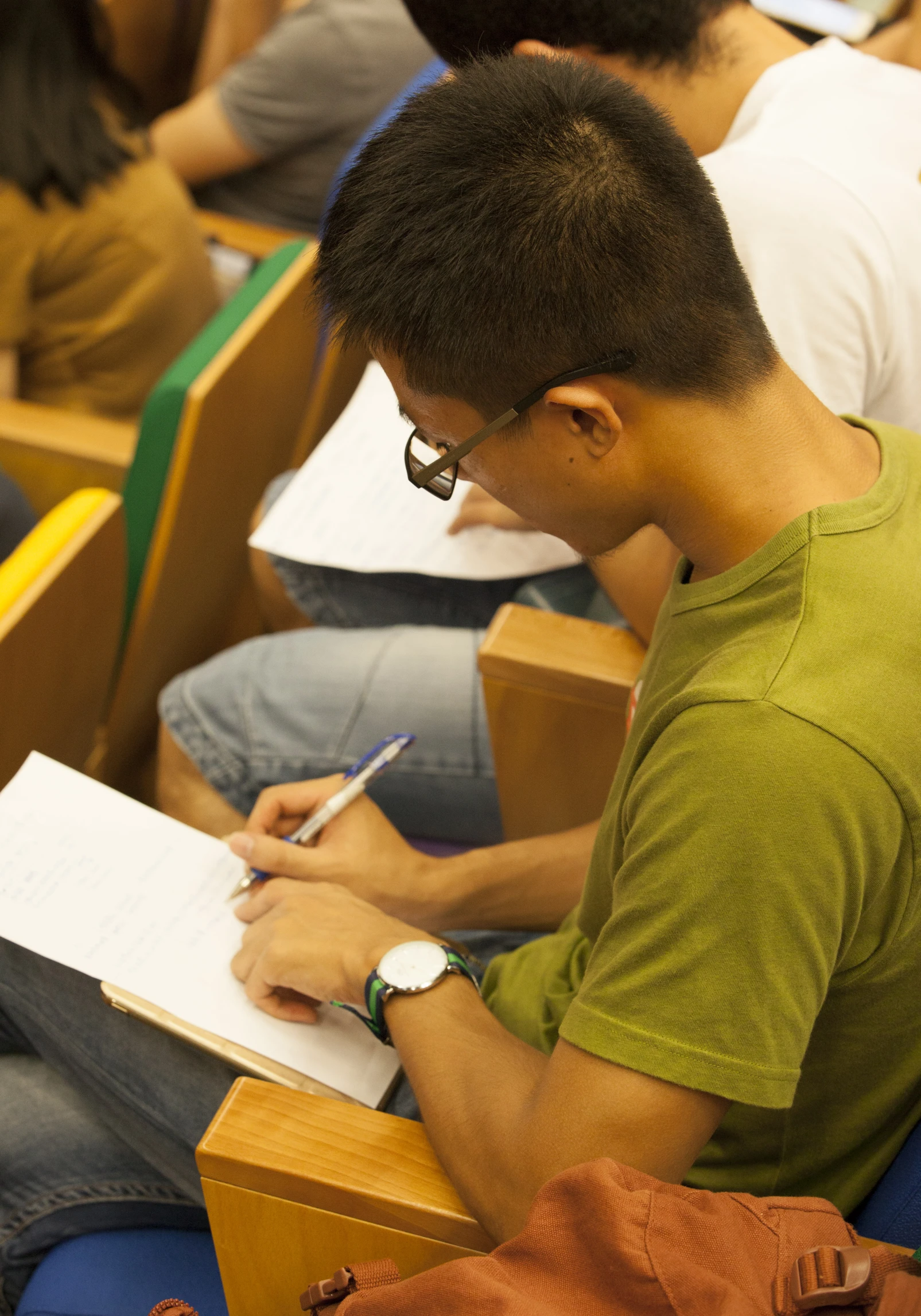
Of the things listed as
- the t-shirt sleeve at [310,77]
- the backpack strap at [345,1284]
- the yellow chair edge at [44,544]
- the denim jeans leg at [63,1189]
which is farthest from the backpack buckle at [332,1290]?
the t-shirt sleeve at [310,77]

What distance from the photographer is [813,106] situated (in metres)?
1.25

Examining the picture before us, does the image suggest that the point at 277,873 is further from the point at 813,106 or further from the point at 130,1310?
the point at 813,106

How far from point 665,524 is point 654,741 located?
0.51 feet

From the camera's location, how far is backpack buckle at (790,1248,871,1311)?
612mm

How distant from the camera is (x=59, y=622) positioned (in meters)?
1.22

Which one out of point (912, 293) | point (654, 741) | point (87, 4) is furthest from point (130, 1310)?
point (87, 4)

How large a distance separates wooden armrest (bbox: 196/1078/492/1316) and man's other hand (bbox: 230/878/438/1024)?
3.8 inches

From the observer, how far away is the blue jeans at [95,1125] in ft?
3.36

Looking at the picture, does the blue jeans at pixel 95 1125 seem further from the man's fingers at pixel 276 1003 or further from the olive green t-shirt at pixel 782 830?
the olive green t-shirt at pixel 782 830

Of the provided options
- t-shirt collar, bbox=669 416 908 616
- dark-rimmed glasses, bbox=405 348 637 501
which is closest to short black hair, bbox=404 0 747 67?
dark-rimmed glasses, bbox=405 348 637 501

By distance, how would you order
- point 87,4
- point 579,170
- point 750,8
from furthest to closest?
point 87,4 < point 750,8 < point 579,170

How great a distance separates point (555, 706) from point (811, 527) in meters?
0.55

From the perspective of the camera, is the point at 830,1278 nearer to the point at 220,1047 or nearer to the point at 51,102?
the point at 220,1047

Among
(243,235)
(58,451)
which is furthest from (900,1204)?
(243,235)
